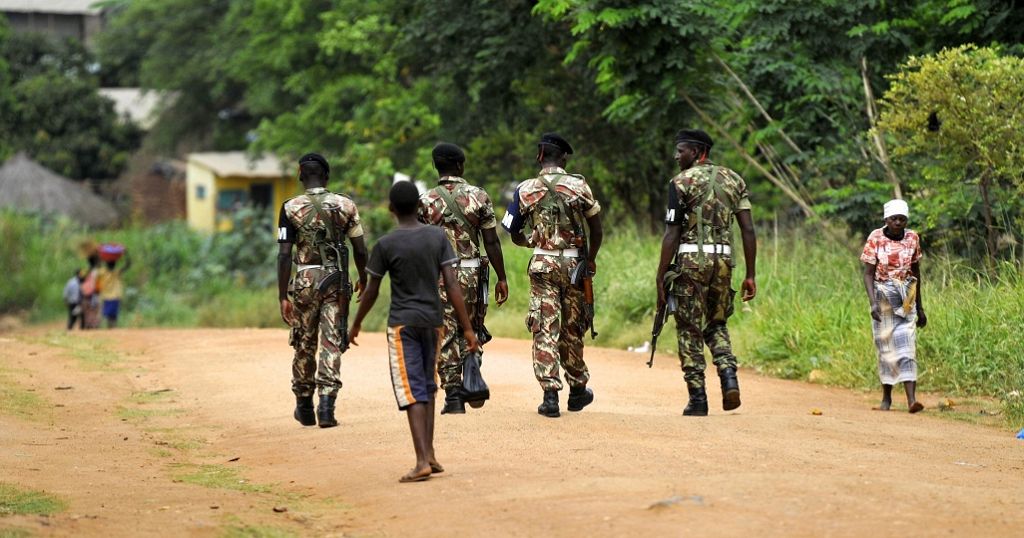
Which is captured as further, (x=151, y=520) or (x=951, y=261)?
(x=951, y=261)

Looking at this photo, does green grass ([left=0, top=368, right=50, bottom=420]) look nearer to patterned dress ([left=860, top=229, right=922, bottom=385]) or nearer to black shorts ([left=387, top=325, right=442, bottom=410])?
black shorts ([left=387, top=325, right=442, bottom=410])

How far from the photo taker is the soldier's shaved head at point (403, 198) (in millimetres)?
8062

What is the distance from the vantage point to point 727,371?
10.1 m

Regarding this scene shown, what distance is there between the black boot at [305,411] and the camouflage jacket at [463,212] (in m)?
1.61

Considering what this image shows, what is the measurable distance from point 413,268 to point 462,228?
6.38 ft

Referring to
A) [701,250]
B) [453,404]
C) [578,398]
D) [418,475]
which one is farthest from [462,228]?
[418,475]

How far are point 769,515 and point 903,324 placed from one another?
5.06 meters

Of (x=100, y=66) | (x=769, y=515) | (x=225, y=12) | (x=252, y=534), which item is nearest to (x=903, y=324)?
(x=769, y=515)

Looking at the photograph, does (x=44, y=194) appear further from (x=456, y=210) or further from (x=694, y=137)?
(x=694, y=137)

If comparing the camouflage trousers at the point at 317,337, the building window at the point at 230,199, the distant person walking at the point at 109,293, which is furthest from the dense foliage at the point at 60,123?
the camouflage trousers at the point at 317,337

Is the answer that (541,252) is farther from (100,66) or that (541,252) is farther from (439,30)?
(100,66)

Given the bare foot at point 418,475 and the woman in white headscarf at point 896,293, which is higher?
the woman in white headscarf at point 896,293

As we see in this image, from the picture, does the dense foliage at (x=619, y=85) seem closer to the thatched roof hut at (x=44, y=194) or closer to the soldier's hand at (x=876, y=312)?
the soldier's hand at (x=876, y=312)

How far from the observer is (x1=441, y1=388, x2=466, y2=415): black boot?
402 inches
